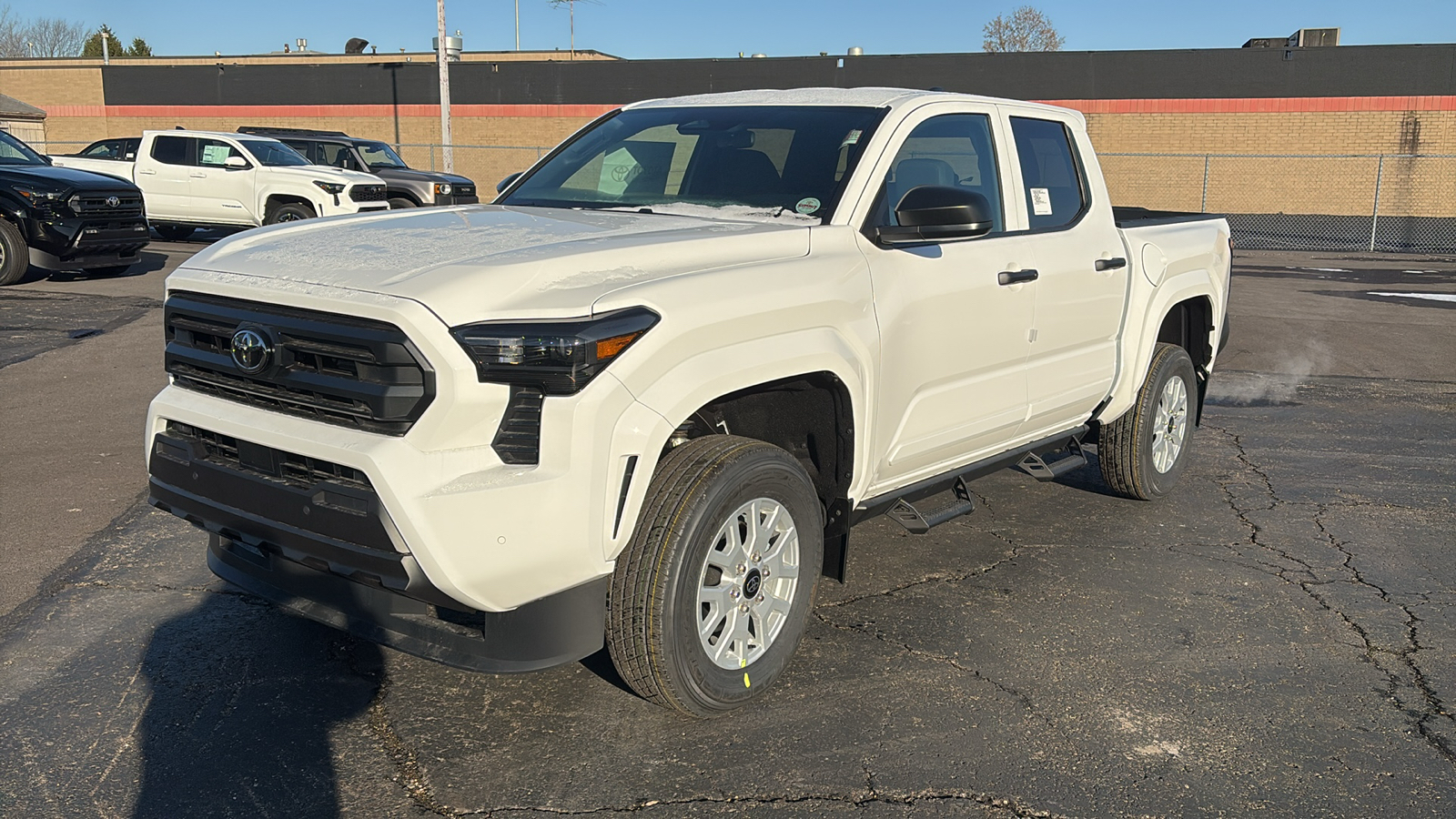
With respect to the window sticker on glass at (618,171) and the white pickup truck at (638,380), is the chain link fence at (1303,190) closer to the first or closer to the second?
the window sticker on glass at (618,171)

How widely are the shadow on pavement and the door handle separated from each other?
277cm

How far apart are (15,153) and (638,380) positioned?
1465 centimetres

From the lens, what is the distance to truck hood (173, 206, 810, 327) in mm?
3135

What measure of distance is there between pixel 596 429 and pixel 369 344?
642 mm

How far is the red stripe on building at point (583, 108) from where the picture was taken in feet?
102

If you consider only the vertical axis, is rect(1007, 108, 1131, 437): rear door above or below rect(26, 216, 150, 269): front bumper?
above

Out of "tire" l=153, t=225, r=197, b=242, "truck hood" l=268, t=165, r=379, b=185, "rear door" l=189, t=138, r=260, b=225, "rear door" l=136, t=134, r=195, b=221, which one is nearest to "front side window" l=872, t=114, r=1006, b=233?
"truck hood" l=268, t=165, r=379, b=185

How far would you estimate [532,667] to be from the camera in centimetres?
326

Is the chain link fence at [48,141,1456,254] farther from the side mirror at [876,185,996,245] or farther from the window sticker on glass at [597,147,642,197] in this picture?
the side mirror at [876,185,996,245]

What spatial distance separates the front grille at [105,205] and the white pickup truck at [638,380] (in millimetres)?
10824

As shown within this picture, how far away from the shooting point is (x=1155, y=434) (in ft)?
20.6

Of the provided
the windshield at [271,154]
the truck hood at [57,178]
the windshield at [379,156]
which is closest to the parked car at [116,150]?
the windshield at [271,154]

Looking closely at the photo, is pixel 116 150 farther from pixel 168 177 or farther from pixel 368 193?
pixel 368 193

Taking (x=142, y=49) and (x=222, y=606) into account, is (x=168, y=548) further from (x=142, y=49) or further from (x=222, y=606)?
(x=142, y=49)
